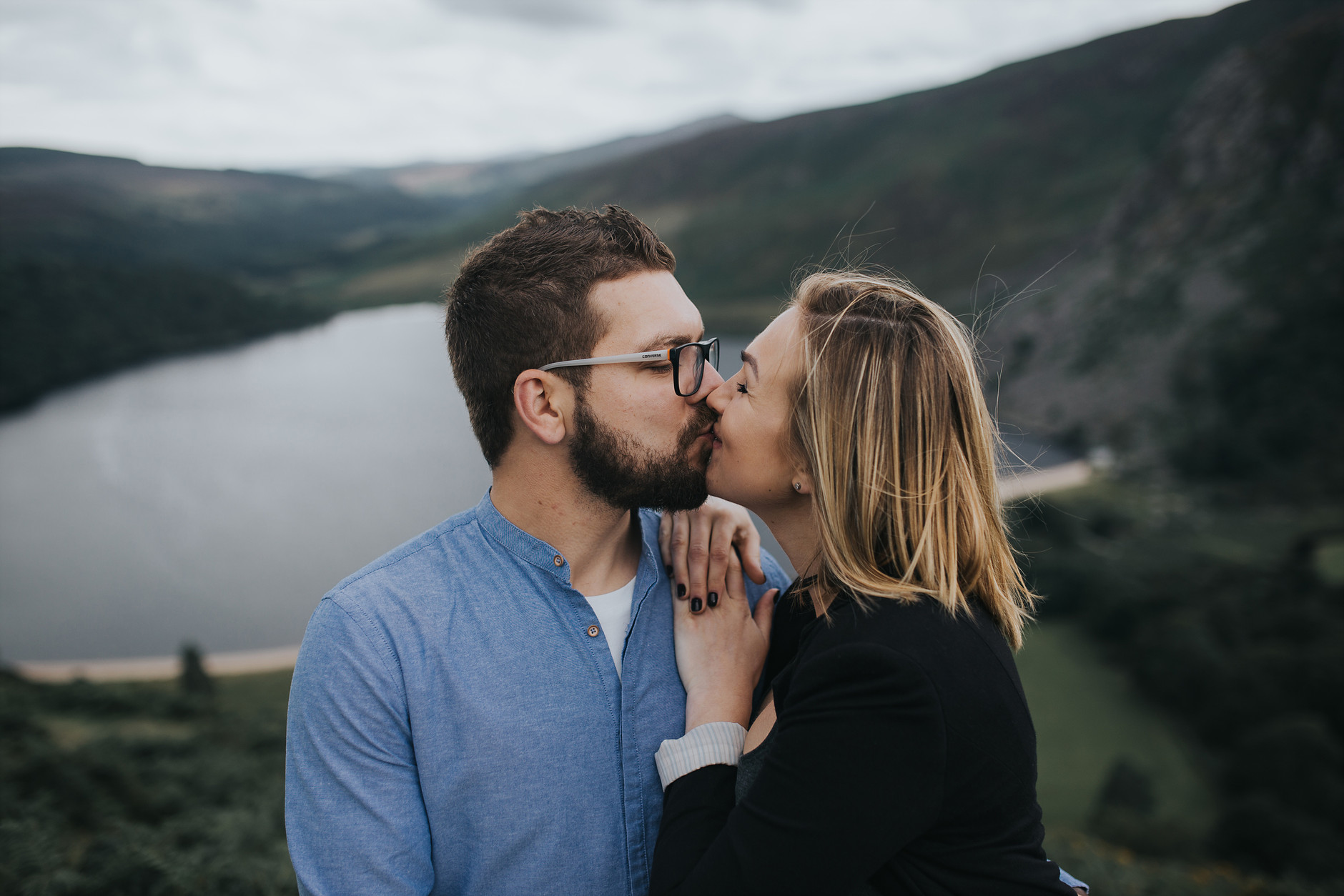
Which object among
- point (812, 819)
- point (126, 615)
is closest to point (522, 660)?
point (812, 819)

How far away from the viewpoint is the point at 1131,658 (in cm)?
3142

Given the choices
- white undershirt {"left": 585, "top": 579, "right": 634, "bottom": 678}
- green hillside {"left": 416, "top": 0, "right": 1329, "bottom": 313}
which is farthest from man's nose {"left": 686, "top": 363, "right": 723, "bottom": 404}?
green hillside {"left": 416, "top": 0, "right": 1329, "bottom": 313}

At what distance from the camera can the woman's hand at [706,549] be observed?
254 cm

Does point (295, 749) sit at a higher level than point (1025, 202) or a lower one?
lower

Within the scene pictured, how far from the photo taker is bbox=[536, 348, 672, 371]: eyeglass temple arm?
2.41 m

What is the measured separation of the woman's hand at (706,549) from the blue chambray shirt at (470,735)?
0.30 meters

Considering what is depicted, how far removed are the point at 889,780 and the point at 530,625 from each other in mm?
1089

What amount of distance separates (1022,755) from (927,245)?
75308mm

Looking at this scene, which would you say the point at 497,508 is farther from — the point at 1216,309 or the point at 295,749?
the point at 1216,309

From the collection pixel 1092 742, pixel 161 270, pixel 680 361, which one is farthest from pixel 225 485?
pixel 680 361

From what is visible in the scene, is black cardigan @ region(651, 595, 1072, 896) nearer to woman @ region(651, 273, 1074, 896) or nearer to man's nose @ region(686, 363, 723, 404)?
woman @ region(651, 273, 1074, 896)

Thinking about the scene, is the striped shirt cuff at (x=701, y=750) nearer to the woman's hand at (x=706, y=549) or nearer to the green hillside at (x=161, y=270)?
the woman's hand at (x=706, y=549)

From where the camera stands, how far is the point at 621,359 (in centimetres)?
243

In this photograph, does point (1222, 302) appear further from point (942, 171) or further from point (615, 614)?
point (615, 614)
